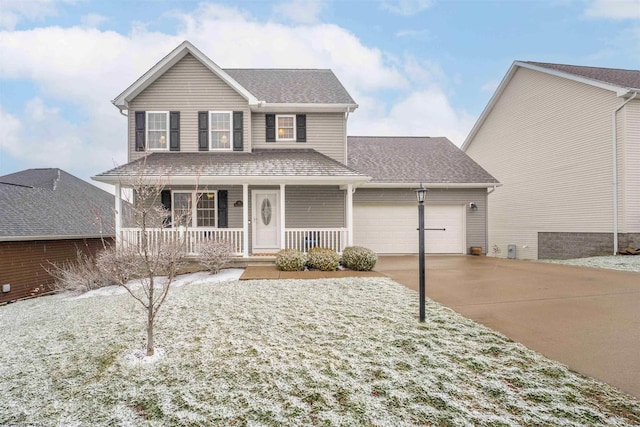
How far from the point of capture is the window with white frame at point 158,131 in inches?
465

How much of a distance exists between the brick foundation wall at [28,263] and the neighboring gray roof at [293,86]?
9926 mm

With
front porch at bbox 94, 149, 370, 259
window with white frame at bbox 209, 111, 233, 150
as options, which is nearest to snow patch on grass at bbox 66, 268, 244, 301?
front porch at bbox 94, 149, 370, 259

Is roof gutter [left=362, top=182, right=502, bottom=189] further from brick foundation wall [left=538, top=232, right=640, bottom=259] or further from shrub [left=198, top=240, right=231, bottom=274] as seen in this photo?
shrub [left=198, top=240, right=231, bottom=274]

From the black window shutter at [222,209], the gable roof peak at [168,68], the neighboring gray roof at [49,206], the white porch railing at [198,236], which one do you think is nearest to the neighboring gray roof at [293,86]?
the gable roof peak at [168,68]

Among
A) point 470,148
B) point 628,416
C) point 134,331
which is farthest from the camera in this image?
point 470,148

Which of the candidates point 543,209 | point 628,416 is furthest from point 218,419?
point 543,209

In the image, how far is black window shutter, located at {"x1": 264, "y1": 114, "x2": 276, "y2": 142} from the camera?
41.1 ft

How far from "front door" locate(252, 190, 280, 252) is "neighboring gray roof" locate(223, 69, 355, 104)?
3.50m

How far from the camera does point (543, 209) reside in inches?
579

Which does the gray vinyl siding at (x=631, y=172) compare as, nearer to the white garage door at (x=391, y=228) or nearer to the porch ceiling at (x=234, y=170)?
the white garage door at (x=391, y=228)

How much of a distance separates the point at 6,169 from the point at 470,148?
3088 centimetres

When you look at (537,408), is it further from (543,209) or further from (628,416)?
(543,209)

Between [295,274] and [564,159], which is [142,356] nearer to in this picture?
[295,274]

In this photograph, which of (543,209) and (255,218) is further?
(543,209)
